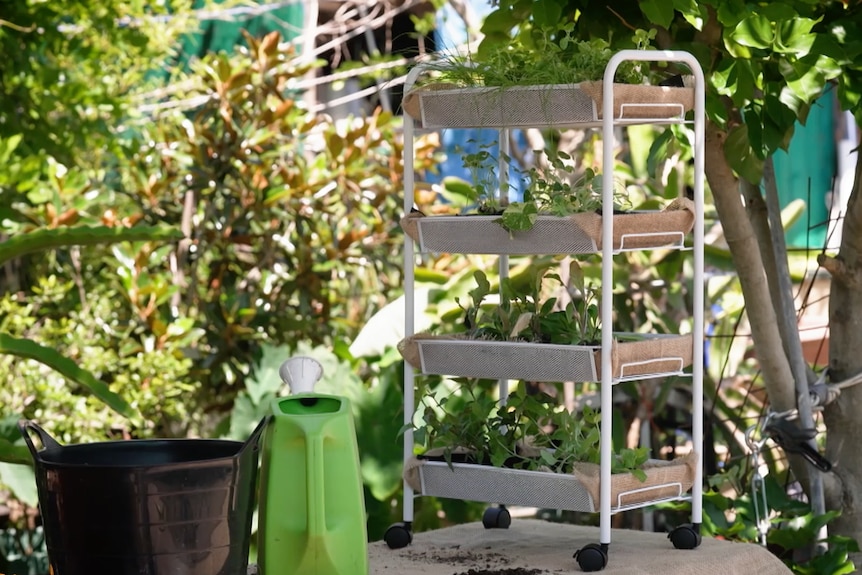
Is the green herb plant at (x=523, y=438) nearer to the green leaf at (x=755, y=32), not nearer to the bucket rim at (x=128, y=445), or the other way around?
the bucket rim at (x=128, y=445)

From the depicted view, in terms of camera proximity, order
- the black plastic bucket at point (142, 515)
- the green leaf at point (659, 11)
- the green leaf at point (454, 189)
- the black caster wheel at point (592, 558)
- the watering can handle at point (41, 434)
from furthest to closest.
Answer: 1. the green leaf at point (454, 189)
2. the green leaf at point (659, 11)
3. the black caster wheel at point (592, 558)
4. the watering can handle at point (41, 434)
5. the black plastic bucket at point (142, 515)

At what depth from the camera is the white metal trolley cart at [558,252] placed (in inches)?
79.7

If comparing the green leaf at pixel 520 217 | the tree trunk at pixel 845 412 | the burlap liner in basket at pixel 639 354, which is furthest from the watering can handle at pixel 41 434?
the tree trunk at pixel 845 412

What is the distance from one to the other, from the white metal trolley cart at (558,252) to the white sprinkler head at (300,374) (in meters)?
0.43

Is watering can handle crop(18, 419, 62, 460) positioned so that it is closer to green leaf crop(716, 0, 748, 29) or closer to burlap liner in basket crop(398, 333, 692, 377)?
burlap liner in basket crop(398, 333, 692, 377)

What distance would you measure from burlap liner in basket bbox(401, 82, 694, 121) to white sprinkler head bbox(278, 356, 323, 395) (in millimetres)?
646

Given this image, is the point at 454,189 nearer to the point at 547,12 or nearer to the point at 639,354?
the point at 547,12

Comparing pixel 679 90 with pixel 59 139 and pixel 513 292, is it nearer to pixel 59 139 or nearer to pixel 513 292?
pixel 513 292

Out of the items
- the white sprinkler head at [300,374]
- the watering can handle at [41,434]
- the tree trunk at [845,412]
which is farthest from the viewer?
the tree trunk at [845,412]

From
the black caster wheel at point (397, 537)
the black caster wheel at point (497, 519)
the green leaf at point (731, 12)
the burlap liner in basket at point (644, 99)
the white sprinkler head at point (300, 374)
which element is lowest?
the black caster wheel at point (497, 519)

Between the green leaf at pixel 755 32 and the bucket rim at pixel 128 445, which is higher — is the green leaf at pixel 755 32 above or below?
above

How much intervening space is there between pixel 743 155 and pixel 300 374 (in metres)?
1.16

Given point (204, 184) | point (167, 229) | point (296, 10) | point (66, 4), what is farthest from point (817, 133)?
point (167, 229)

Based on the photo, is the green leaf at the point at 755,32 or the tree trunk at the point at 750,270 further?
the tree trunk at the point at 750,270
